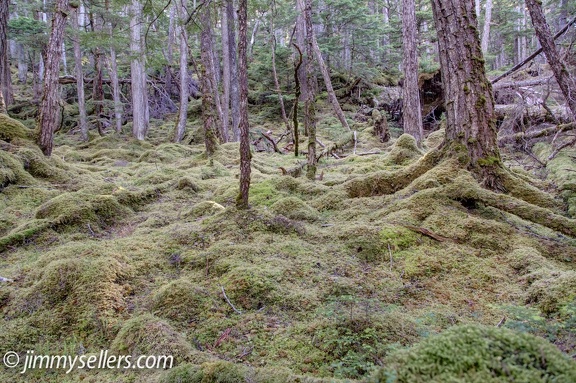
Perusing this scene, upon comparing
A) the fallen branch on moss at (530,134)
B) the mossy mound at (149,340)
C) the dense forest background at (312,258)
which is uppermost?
the fallen branch on moss at (530,134)

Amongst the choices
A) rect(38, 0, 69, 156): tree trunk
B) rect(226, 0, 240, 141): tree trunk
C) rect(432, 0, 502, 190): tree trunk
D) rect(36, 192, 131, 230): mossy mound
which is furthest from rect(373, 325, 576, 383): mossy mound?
rect(226, 0, 240, 141): tree trunk

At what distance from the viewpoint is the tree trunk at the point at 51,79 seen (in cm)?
803

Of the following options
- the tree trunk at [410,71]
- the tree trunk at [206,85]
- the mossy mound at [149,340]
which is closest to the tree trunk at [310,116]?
the tree trunk at [206,85]

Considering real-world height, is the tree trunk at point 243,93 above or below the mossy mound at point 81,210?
above

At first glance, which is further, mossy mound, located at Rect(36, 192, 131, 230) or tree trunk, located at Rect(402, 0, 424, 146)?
tree trunk, located at Rect(402, 0, 424, 146)

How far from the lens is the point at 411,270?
3.65 metres

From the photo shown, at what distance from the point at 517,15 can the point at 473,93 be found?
3267 cm

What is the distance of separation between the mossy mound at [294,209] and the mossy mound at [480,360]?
3749 mm

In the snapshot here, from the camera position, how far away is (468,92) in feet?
15.4

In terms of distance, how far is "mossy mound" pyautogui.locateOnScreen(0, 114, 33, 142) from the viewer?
7852 mm

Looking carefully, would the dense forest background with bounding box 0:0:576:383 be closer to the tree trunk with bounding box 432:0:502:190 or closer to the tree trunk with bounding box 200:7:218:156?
the tree trunk with bounding box 432:0:502:190

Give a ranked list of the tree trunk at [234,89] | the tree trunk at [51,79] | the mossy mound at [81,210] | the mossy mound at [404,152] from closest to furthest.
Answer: the mossy mound at [81,210] → the mossy mound at [404,152] → the tree trunk at [51,79] → the tree trunk at [234,89]

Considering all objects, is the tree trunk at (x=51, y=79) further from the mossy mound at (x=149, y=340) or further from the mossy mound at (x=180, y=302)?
the mossy mound at (x=149, y=340)

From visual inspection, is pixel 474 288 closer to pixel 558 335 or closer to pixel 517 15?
pixel 558 335
